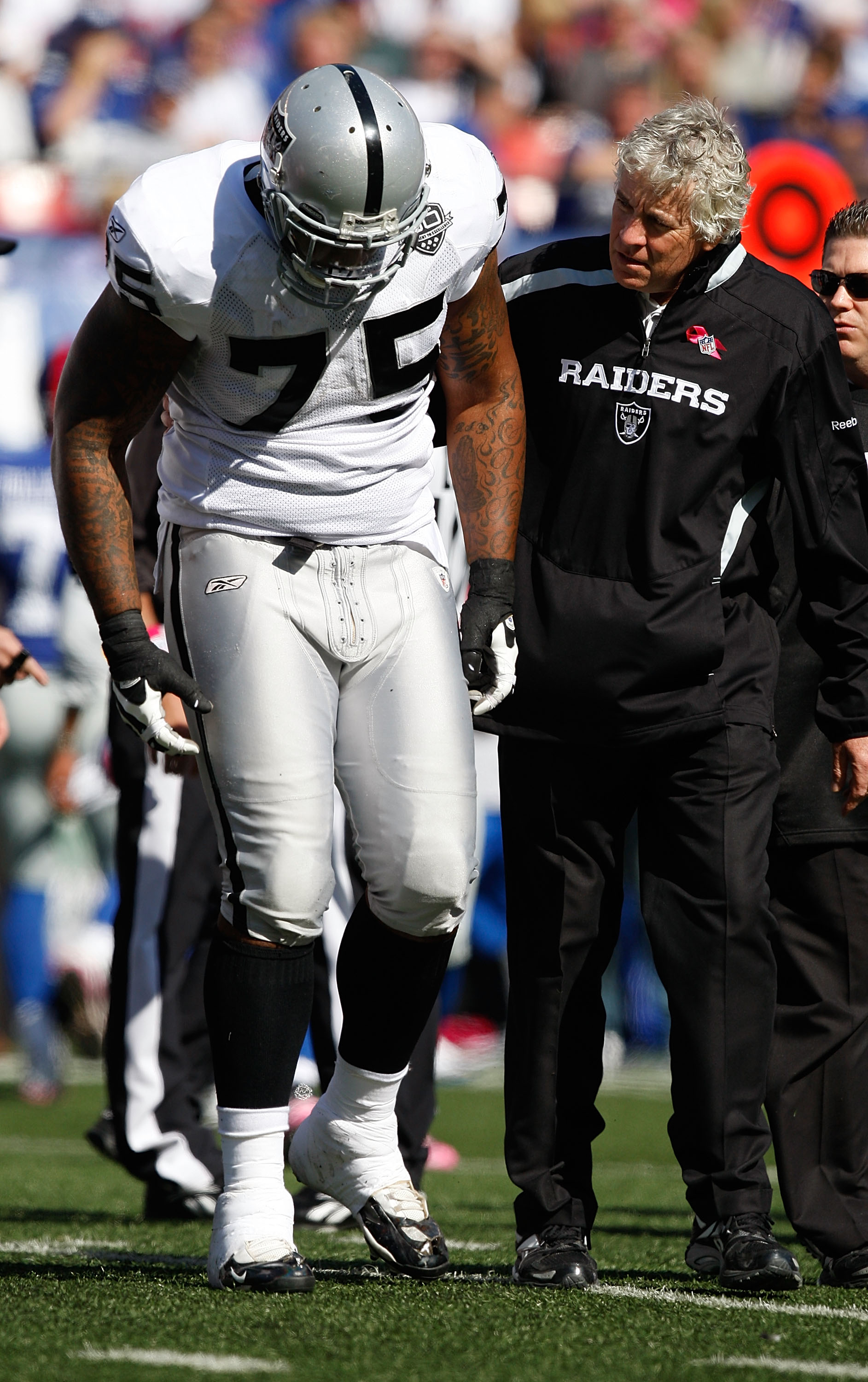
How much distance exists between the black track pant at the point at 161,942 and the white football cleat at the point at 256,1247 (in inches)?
→ 67.9

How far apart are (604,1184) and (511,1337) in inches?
109

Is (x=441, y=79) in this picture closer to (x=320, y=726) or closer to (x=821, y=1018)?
(x=821, y=1018)

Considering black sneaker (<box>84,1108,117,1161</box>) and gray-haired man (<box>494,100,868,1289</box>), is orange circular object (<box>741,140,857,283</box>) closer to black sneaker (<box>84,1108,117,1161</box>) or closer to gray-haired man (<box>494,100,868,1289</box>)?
gray-haired man (<box>494,100,868,1289</box>)

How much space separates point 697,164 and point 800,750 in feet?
3.58

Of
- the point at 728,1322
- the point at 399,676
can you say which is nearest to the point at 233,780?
the point at 399,676

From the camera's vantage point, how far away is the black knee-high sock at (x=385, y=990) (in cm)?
303

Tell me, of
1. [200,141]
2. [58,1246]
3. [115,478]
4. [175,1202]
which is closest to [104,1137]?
[175,1202]

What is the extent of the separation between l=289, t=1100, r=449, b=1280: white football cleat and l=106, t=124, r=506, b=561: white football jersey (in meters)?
1.00

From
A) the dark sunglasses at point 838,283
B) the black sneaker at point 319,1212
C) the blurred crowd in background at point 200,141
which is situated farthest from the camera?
the blurred crowd in background at point 200,141

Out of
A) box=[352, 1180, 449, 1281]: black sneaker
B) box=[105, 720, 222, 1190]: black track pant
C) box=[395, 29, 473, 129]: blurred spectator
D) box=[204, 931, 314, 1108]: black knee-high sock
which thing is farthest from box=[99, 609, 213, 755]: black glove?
box=[395, 29, 473, 129]: blurred spectator

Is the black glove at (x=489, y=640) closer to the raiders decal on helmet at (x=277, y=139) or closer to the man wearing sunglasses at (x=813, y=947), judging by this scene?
the man wearing sunglasses at (x=813, y=947)

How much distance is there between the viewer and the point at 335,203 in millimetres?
2703

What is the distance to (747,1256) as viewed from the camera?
2961 millimetres

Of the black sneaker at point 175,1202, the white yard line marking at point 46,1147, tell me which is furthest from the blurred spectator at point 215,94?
the black sneaker at point 175,1202
